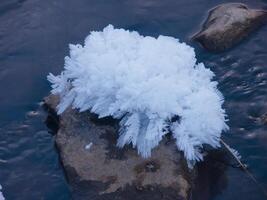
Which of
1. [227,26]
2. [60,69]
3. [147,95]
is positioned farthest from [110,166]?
[227,26]

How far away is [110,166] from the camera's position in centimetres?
285

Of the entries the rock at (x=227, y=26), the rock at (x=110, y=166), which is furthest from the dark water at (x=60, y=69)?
the rock at (x=110, y=166)

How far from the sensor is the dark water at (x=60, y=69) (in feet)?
9.89

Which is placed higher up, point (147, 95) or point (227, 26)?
point (147, 95)

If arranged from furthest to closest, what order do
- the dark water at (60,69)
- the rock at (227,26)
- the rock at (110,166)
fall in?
the rock at (227,26), the dark water at (60,69), the rock at (110,166)

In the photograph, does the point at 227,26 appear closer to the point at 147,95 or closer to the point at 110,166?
the point at 147,95

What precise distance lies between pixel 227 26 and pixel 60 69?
1.21 metres

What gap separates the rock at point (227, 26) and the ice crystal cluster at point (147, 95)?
726 mm

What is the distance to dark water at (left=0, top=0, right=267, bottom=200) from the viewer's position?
9.89 ft

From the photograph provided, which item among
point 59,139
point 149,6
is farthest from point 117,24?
point 59,139

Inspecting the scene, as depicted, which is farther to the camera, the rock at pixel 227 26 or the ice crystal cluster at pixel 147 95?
the rock at pixel 227 26

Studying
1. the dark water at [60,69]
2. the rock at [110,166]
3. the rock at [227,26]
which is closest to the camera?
Result: the rock at [110,166]

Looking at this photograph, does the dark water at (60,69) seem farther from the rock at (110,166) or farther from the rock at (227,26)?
the rock at (110,166)

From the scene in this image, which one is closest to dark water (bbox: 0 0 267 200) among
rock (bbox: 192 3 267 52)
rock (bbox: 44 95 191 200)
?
rock (bbox: 192 3 267 52)
